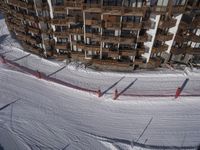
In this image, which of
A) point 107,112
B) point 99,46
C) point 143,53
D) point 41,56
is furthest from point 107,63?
point 41,56

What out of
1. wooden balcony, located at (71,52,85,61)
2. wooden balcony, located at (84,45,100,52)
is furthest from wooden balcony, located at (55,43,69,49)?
wooden balcony, located at (84,45,100,52)

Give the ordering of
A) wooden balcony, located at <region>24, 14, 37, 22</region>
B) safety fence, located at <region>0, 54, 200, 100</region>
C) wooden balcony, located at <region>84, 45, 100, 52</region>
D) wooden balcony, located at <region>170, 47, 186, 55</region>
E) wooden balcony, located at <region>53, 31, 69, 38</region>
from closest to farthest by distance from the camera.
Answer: safety fence, located at <region>0, 54, 200, 100</region>
wooden balcony, located at <region>24, 14, 37, 22</region>
wooden balcony, located at <region>84, 45, 100, 52</region>
wooden balcony, located at <region>170, 47, 186, 55</region>
wooden balcony, located at <region>53, 31, 69, 38</region>

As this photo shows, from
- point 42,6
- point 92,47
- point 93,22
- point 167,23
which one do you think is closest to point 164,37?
point 167,23

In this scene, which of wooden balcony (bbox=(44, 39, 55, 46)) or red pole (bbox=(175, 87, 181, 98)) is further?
wooden balcony (bbox=(44, 39, 55, 46))

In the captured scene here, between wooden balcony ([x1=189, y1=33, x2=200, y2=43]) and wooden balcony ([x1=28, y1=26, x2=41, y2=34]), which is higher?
wooden balcony ([x1=189, y1=33, x2=200, y2=43])

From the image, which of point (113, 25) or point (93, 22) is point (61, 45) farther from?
point (113, 25)

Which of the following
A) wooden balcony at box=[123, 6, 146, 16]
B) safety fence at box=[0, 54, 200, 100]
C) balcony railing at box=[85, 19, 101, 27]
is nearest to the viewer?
wooden balcony at box=[123, 6, 146, 16]

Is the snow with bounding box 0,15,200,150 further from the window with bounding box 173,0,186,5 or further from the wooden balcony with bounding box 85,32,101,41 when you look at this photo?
the window with bounding box 173,0,186,5

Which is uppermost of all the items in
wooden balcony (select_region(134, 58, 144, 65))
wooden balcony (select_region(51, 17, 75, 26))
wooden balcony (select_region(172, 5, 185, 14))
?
wooden balcony (select_region(172, 5, 185, 14))
